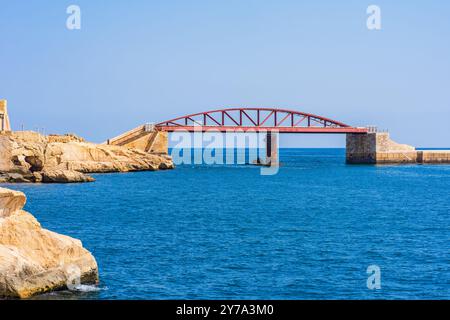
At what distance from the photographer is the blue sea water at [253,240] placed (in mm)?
23469

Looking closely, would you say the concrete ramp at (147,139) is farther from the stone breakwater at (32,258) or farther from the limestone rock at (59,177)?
the stone breakwater at (32,258)

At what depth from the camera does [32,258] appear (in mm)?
21391

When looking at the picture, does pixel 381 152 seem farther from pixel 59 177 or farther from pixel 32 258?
pixel 32 258

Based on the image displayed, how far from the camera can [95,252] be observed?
2980 centimetres

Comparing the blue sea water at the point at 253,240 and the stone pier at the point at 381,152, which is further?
the stone pier at the point at 381,152

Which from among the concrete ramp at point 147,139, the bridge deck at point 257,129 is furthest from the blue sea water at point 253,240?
the bridge deck at point 257,129

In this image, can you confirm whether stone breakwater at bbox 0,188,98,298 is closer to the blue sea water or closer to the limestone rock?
the blue sea water

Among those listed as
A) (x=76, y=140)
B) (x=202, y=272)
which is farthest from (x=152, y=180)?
(x=202, y=272)

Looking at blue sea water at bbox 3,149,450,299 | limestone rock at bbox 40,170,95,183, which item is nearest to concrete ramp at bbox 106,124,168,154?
limestone rock at bbox 40,170,95,183

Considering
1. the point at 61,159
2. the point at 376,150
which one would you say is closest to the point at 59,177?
the point at 61,159

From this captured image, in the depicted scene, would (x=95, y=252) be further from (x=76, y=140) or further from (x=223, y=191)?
(x=76, y=140)

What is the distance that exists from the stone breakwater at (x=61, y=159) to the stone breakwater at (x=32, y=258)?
168 feet

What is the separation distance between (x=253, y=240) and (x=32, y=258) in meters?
15.0
